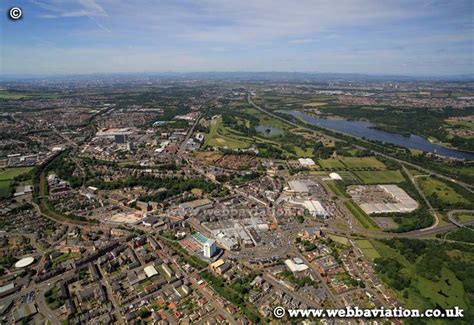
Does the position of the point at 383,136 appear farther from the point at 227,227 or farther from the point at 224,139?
the point at 227,227

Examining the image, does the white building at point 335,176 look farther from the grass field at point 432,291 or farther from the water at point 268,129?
the water at point 268,129

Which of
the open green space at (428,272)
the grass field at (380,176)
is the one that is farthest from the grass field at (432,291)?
the grass field at (380,176)

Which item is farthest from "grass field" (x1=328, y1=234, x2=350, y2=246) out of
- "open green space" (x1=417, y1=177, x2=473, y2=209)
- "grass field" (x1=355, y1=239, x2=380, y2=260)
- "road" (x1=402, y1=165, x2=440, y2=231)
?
"open green space" (x1=417, y1=177, x2=473, y2=209)

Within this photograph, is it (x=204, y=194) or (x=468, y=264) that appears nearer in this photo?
(x=468, y=264)

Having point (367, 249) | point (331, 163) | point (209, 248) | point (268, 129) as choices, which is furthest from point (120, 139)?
point (367, 249)

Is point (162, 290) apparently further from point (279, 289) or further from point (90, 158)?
point (90, 158)

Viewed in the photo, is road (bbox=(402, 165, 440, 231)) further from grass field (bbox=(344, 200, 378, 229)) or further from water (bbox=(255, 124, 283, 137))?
water (bbox=(255, 124, 283, 137))

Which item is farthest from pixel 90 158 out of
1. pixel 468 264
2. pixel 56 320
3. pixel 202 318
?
pixel 468 264
